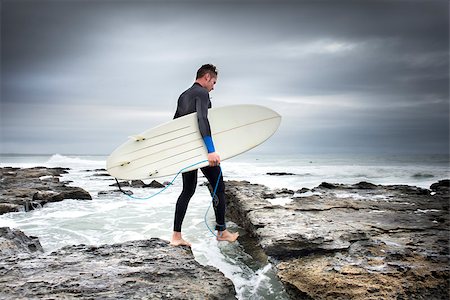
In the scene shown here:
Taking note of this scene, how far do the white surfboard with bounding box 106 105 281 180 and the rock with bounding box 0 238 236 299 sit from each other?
1079 mm

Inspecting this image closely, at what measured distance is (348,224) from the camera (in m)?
4.09

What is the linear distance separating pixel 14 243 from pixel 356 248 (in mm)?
3835

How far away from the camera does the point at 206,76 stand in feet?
11.9

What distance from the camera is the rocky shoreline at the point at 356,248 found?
8.44ft

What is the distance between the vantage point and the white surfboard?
150 inches

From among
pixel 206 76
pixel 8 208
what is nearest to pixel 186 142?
pixel 206 76

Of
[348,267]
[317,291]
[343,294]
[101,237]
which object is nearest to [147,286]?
[317,291]

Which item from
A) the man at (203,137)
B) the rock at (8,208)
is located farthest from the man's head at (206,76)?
the rock at (8,208)

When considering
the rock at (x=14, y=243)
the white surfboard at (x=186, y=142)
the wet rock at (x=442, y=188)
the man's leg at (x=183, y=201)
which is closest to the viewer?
the rock at (x=14, y=243)

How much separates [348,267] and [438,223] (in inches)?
92.2

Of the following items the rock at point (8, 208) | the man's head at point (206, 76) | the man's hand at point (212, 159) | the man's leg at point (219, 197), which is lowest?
the rock at point (8, 208)

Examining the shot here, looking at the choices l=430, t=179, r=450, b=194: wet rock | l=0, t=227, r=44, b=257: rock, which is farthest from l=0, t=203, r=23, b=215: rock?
l=430, t=179, r=450, b=194: wet rock

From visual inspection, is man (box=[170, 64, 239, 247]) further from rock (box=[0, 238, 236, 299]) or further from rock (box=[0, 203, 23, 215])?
rock (box=[0, 203, 23, 215])

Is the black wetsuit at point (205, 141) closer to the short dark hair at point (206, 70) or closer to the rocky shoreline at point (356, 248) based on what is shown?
the short dark hair at point (206, 70)
